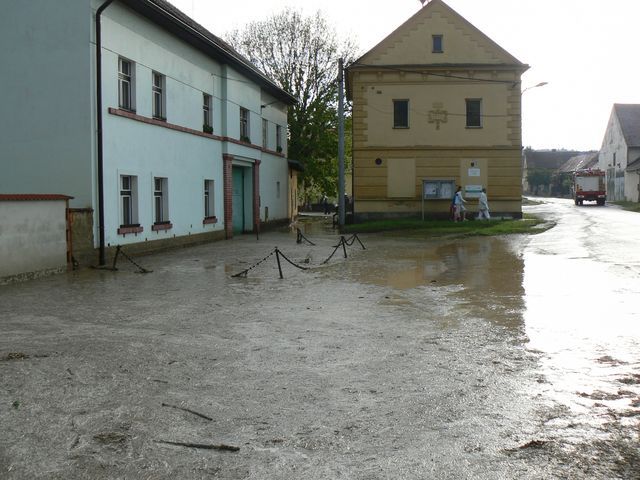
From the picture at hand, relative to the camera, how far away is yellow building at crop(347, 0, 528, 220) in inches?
1332

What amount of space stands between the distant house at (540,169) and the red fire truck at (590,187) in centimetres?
5621

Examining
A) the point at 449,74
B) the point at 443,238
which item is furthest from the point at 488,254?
the point at 449,74

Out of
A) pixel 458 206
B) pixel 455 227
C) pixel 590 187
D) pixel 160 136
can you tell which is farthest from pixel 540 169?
pixel 160 136

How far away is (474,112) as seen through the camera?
34.3 metres

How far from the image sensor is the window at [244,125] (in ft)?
96.1

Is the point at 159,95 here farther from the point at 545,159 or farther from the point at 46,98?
the point at 545,159

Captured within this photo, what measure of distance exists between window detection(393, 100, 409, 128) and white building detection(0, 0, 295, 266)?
35.9ft

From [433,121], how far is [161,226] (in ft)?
57.3

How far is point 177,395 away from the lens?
5.80m

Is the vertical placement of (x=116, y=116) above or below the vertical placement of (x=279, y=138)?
below

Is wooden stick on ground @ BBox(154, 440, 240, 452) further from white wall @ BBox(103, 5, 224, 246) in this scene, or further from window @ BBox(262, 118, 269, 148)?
window @ BBox(262, 118, 269, 148)

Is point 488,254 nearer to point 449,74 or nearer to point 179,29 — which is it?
point 179,29

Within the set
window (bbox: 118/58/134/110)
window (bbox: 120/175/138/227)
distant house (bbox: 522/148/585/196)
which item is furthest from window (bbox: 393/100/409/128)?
distant house (bbox: 522/148/585/196)

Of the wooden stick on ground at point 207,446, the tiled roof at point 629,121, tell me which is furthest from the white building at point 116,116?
the tiled roof at point 629,121
